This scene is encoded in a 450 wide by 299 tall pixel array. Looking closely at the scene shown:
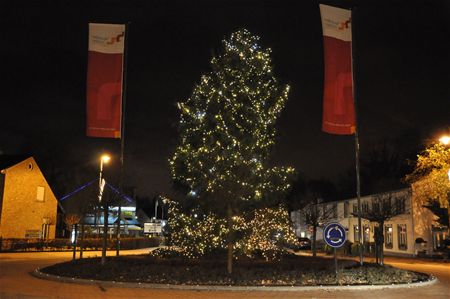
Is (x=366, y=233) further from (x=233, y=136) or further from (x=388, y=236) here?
(x=233, y=136)

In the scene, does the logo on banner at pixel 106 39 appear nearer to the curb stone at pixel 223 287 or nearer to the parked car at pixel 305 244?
the curb stone at pixel 223 287

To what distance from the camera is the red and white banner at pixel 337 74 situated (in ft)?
65.0

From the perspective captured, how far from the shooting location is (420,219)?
45250mm

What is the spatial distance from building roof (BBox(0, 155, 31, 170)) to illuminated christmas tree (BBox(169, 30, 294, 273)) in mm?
26433

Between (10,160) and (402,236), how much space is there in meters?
35.0

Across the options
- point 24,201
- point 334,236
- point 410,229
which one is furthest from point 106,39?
point 410,229

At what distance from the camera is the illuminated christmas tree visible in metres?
19.6

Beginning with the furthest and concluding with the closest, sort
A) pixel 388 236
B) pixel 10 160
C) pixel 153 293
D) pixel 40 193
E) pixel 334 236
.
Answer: pixel 388 236, pixel 40 193, pixel 10 160, pixel 334 236, pixel 153 293

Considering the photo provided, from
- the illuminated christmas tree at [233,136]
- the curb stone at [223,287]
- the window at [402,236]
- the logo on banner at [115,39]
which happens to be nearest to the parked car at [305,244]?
the window at [402,236]

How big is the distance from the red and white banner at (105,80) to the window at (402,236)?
3465cm

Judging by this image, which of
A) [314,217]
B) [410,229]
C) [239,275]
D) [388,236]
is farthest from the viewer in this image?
[388,236]

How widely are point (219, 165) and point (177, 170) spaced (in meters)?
2.22

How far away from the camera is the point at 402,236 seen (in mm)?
48312

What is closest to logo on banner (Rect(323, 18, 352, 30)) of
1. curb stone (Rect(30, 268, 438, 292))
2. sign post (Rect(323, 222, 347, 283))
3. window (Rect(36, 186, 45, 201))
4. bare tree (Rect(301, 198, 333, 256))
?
sign post (Rect(323, 222, 347, 283))
